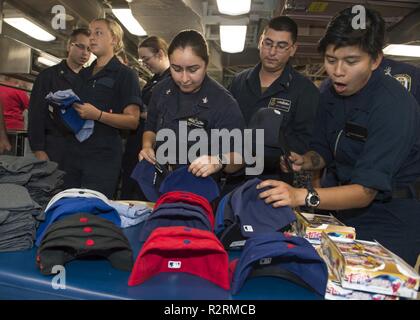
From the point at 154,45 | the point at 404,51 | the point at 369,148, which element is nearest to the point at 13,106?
the point at 154,45

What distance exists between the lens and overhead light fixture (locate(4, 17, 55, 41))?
A: 529 centimetres

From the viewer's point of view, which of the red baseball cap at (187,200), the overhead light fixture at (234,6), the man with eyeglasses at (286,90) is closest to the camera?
the red baseball cap at (187,200)

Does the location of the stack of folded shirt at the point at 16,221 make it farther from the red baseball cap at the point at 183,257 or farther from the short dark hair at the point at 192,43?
the short dark hair at the point at 192,43

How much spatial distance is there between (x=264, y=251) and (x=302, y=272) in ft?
0.48

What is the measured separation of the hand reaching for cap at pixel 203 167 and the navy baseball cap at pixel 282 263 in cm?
62

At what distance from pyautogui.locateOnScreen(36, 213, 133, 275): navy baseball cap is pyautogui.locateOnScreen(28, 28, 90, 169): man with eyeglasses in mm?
1550

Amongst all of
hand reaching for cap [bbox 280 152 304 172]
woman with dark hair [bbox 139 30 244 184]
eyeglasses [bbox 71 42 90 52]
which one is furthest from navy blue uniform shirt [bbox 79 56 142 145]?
hand reaching for cap [bbox 280 152 304 172]

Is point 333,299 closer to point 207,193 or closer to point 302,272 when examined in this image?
point 302,272

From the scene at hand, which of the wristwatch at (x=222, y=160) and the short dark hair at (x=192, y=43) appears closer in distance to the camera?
the wristwatch at (x=222, y=160)

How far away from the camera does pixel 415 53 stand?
4711 millimetres

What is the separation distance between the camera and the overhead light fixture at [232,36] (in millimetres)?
5956

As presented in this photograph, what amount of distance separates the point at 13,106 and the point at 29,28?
1.81 m

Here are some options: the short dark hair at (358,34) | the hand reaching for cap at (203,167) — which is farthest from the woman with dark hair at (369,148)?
the hand reaching for cap at (203,167)

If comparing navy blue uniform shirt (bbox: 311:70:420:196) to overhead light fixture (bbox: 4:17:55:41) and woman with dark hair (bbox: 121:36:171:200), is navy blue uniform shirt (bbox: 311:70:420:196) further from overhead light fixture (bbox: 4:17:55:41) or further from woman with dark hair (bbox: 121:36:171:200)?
overhead light fixture (bbox: 4:17:55:41)
